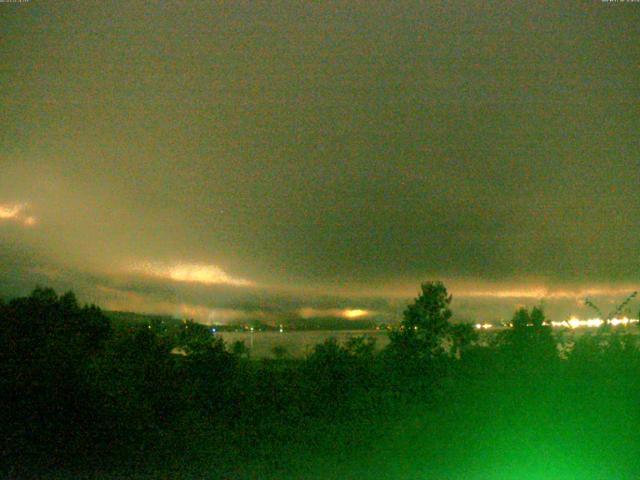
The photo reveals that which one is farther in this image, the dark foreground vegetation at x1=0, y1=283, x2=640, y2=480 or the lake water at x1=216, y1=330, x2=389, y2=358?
the lake water at x1=216, y1=330, x2=389, y2=358

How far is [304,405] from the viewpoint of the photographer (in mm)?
12805

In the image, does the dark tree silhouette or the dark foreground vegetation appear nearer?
the dark foreground vegetation

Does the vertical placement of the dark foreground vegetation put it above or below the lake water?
below

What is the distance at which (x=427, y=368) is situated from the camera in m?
14.1

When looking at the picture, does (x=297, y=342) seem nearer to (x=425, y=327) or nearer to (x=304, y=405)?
(x=425, y=327)

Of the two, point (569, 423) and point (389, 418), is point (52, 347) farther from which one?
point (569, 423)

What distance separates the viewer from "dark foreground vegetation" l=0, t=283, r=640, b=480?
10.1m

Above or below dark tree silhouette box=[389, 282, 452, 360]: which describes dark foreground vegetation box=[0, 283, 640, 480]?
below

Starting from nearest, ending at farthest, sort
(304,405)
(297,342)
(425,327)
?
(304,405) → (425,327) → (297,342)

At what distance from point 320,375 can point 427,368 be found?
92.7 inches

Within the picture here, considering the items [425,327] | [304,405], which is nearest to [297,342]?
[425,327]

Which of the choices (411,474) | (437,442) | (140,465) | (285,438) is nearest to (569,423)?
(437,442)

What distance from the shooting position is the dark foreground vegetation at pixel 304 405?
10.1 metres

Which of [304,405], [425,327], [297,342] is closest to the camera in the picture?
[304,405]
